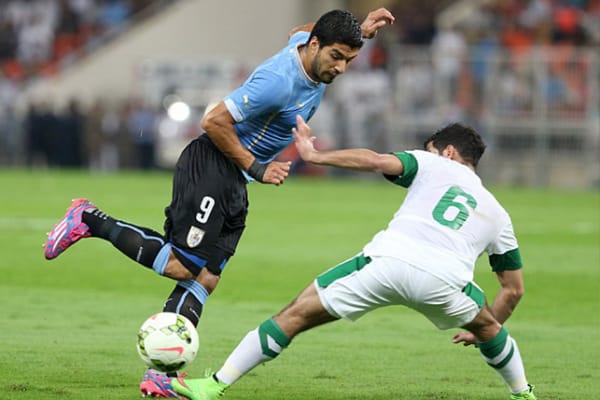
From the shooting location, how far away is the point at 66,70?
40469 mm

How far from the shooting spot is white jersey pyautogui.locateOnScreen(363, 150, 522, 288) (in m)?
7.02

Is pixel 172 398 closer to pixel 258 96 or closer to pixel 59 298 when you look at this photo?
pixel 258 96

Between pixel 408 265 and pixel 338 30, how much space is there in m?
1.67

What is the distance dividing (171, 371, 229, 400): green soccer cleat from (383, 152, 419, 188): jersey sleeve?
1.51 metres

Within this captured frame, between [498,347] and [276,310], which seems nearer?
[498,347]

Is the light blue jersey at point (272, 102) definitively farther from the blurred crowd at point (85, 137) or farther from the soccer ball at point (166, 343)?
the blurred crowd at point (85, 137)

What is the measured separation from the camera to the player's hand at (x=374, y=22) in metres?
8.79

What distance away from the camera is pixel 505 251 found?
24.6 ft

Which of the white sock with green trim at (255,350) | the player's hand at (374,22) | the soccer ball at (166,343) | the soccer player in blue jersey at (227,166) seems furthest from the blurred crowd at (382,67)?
the white sock with green trim at (255,350)

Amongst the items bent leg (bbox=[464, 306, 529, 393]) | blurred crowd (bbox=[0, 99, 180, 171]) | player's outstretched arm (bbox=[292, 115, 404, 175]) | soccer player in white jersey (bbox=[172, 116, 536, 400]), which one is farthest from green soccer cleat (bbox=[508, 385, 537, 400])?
blurred crowd (bbox=[0, 99, 180, 171])

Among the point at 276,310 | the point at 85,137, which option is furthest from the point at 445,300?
the point at 85,137

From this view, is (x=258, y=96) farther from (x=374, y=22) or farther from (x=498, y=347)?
(x=498, y=347)

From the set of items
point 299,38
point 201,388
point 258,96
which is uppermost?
point 299,38

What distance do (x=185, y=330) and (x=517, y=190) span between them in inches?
891
